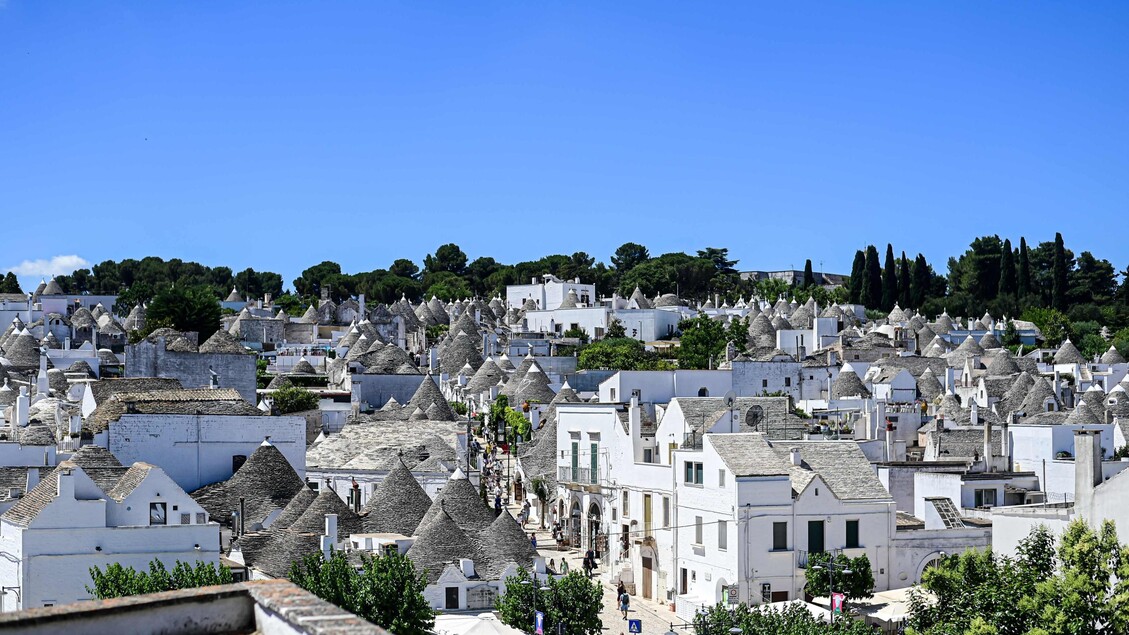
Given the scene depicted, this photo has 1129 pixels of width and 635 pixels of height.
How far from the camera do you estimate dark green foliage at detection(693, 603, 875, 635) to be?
27906mm

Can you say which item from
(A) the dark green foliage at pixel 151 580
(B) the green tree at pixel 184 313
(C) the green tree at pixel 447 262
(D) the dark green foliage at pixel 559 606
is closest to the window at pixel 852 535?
(D) the dark green foliage at pixel 559 606

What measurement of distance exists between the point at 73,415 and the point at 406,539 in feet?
42.1

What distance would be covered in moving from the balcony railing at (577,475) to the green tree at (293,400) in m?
18.6

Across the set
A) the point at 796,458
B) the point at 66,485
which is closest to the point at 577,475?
the point at 796,458

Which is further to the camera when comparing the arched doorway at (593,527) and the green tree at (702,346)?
the green tree at (702,346)

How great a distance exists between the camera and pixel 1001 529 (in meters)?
31.1

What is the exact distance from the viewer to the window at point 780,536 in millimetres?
35500

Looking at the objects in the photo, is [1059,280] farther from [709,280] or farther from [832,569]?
[832,569]

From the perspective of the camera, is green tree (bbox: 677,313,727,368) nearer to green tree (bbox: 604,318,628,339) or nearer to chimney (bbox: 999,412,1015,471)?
green tree (bbox: 604,318,628,339)

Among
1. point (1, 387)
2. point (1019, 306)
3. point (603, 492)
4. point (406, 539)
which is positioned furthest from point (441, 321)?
point (406, 539)

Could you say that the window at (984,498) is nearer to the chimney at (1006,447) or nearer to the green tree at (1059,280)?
the chimney at (1006,447)

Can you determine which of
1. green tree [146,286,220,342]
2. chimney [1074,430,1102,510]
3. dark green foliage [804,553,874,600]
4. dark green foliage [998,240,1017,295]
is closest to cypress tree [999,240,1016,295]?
dark green foliage [998,240,1017,295]

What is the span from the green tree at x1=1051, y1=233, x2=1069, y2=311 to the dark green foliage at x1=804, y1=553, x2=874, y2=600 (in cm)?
9117

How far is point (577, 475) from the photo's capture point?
47.0m
